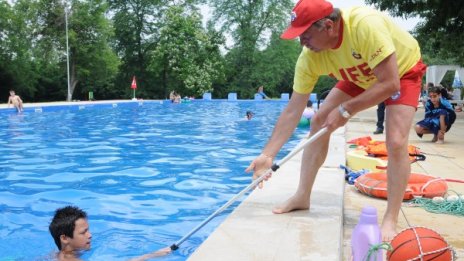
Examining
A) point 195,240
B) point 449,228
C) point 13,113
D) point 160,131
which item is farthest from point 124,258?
point 13,113

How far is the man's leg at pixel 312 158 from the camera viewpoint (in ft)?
11.5

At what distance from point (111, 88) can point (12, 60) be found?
971 cm

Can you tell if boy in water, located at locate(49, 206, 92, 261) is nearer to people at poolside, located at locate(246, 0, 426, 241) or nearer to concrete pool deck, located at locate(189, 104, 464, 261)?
concrete pool deck, located at locate(189, 104, 464, 261)

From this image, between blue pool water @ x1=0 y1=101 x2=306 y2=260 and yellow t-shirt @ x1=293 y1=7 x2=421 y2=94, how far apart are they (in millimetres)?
1807

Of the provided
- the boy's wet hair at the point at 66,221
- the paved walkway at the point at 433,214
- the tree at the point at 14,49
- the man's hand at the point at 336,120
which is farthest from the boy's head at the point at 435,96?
the tree at the point at 14,49

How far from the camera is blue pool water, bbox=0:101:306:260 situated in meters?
4.39

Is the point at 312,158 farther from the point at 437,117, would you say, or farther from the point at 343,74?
the point at 437,117

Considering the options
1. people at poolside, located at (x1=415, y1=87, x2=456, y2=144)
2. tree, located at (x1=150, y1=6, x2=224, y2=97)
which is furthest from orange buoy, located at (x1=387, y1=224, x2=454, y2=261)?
tree, located at (x1=150, y1=6, x2=224, y2=97)

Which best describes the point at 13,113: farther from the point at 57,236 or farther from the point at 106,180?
the point at 57,236

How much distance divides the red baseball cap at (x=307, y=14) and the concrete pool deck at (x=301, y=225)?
1.21 meters

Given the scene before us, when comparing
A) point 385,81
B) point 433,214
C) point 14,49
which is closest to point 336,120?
point 385,81

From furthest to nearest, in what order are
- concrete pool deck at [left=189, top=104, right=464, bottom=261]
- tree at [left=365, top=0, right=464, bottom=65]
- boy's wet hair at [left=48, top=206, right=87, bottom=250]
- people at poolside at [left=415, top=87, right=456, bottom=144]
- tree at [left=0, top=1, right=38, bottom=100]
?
tree at [left=0, top=1, right=38, bottom=100] → tree at [left=365, top=0, right=464, bottom=65] → people at poolside at [left=415, top=87, right=456, bottom=144] → boy's wet hair at [left=48, top=206, right=87, bottom=250] → concrete pool deck at [left=189, top=104, right=464, bottom=261]

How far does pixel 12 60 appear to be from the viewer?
3678 centimetres

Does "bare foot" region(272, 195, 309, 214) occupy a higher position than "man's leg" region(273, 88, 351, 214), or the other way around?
"man's leg" region(273, 88, 351, 214)
